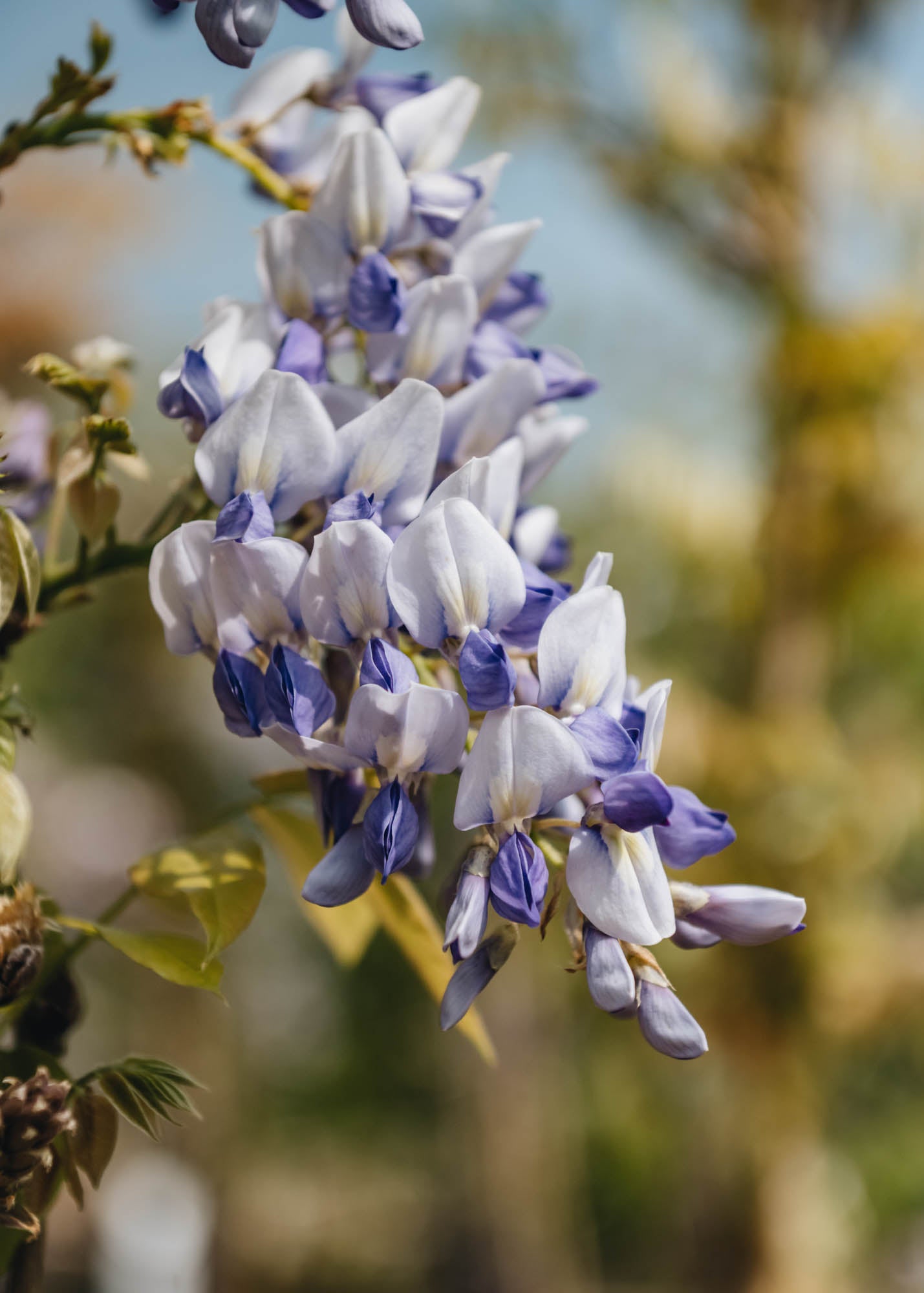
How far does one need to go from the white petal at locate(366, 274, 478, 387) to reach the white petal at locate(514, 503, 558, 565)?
4 cm

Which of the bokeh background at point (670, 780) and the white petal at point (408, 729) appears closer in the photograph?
the white petal at point (408, 729)

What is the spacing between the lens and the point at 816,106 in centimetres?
184

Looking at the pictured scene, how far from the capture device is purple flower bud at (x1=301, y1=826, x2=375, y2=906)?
178mm

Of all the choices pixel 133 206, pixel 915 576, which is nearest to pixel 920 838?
pixel 915 576

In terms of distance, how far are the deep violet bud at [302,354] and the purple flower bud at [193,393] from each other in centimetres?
1

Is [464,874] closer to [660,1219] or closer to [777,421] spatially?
[777,421]

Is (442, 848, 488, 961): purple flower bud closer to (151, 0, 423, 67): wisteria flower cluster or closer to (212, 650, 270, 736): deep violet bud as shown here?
(212, 650, 270, 736): deep violet bud

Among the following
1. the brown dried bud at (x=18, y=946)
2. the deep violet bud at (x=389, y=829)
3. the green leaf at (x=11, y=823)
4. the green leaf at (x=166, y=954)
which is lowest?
the green leaf at (x=166, y=954)

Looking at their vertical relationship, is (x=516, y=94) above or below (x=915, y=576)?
above

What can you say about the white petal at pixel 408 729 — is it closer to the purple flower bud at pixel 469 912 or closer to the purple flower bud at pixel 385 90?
the purple flower bud at pixel 469 912

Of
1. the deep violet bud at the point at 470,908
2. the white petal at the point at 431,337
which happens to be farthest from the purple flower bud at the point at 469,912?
the white petal at the point at 431,337

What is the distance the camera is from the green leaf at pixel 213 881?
20 centimetres

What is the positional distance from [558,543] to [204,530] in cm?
10

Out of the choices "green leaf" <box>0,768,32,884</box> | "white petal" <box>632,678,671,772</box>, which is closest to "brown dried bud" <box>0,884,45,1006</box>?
"green leaf" <box>0,768,32,884</box>
